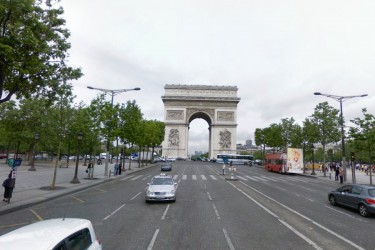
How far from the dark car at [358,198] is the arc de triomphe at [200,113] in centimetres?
7524

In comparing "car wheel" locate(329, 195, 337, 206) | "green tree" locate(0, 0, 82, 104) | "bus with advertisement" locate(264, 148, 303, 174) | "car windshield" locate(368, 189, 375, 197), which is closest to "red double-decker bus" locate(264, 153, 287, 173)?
"bus with advertisement" locate(264, 148, 303, 174)

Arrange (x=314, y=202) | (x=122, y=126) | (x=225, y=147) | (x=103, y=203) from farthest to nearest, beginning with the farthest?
(x=225, y=147) < (x=122, y=126) < (x=314, y=202) < (x=103, y=203)

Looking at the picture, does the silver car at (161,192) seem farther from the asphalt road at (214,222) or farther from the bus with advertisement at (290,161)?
the bus with advertisement at (290,161)

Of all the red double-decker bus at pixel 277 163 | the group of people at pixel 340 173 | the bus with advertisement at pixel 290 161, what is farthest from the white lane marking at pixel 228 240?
the red double-decker bus at pixel 277 163

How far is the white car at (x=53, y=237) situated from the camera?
424 cm

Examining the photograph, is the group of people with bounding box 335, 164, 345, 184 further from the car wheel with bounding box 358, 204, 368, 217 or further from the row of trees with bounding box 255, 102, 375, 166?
the car wheel with bounding box 358, 204, 368, 217

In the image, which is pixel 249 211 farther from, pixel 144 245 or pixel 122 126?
pixel 122 126

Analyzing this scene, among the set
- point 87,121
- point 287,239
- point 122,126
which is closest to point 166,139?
point 122,126

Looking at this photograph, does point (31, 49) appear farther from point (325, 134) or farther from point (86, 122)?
point (325, 134)

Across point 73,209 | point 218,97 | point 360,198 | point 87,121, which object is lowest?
point 73,209

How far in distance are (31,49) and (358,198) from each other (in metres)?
16.8

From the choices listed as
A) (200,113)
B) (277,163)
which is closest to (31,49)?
(277,163)

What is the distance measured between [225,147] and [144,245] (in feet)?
277

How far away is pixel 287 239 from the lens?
30.8 ft
